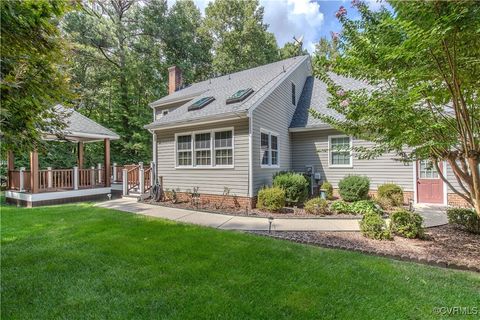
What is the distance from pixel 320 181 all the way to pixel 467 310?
884cm

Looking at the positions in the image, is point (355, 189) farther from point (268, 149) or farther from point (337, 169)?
point (268, 149)

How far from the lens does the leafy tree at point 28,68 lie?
282cm

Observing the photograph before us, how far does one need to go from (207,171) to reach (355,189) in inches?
227

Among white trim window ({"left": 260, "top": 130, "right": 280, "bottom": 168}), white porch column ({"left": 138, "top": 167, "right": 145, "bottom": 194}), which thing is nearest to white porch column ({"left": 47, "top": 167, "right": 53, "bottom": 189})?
white porch column ({"left": 138, "top": 167, "right": 145, "bottom": 194})

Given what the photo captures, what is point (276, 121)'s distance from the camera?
35.2ft

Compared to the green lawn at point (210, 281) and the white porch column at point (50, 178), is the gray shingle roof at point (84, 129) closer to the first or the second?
the white porch column at point (50, 178)

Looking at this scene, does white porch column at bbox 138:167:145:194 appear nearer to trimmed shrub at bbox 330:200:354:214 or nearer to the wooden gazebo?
the wooden gazebo

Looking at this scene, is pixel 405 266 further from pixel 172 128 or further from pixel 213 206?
pixel 172 128

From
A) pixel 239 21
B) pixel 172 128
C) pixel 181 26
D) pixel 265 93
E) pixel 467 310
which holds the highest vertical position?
pixel 239 21

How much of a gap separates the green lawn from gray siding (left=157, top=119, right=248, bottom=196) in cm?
385

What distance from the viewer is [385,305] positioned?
2936mm

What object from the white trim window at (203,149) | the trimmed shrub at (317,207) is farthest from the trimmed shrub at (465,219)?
the white trim window at (203,149)

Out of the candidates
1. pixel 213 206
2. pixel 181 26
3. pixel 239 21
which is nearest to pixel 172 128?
pixel 213 206

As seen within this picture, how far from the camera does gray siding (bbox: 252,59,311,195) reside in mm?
9027
